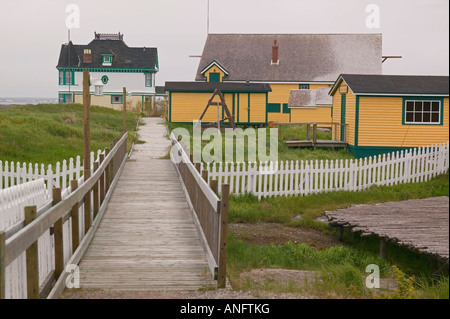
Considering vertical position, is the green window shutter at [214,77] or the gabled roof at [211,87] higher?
the green window shutter at [214,77]

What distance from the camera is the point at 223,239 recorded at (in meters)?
7.09

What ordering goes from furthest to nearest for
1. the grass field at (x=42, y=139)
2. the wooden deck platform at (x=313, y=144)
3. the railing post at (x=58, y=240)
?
the wooden deck platform at (x=313, y=144) < the grass field at (x=42, y=139) < the railing post at (x=58, y=240)

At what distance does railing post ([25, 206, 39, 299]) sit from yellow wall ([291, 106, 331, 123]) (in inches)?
1475

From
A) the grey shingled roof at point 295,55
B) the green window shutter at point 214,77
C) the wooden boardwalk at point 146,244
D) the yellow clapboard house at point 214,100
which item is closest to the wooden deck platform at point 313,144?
the yellow clapboard house at point 214,100

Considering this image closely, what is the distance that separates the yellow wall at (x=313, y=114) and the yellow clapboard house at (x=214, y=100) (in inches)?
158

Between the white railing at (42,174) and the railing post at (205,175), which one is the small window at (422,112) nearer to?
the white railing at (42,174)

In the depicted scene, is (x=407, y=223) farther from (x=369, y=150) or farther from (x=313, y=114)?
(x=313, y=114)

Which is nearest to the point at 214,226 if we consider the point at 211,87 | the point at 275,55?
the point at 211,87

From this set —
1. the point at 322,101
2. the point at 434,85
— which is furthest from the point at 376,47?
the point at 434,85

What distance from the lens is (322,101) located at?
1661 inches

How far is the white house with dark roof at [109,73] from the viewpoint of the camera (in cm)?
6066

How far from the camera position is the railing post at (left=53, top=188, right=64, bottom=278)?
22.1ft

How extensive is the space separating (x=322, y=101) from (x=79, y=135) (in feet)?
64.6

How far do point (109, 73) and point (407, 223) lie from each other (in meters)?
53.0
